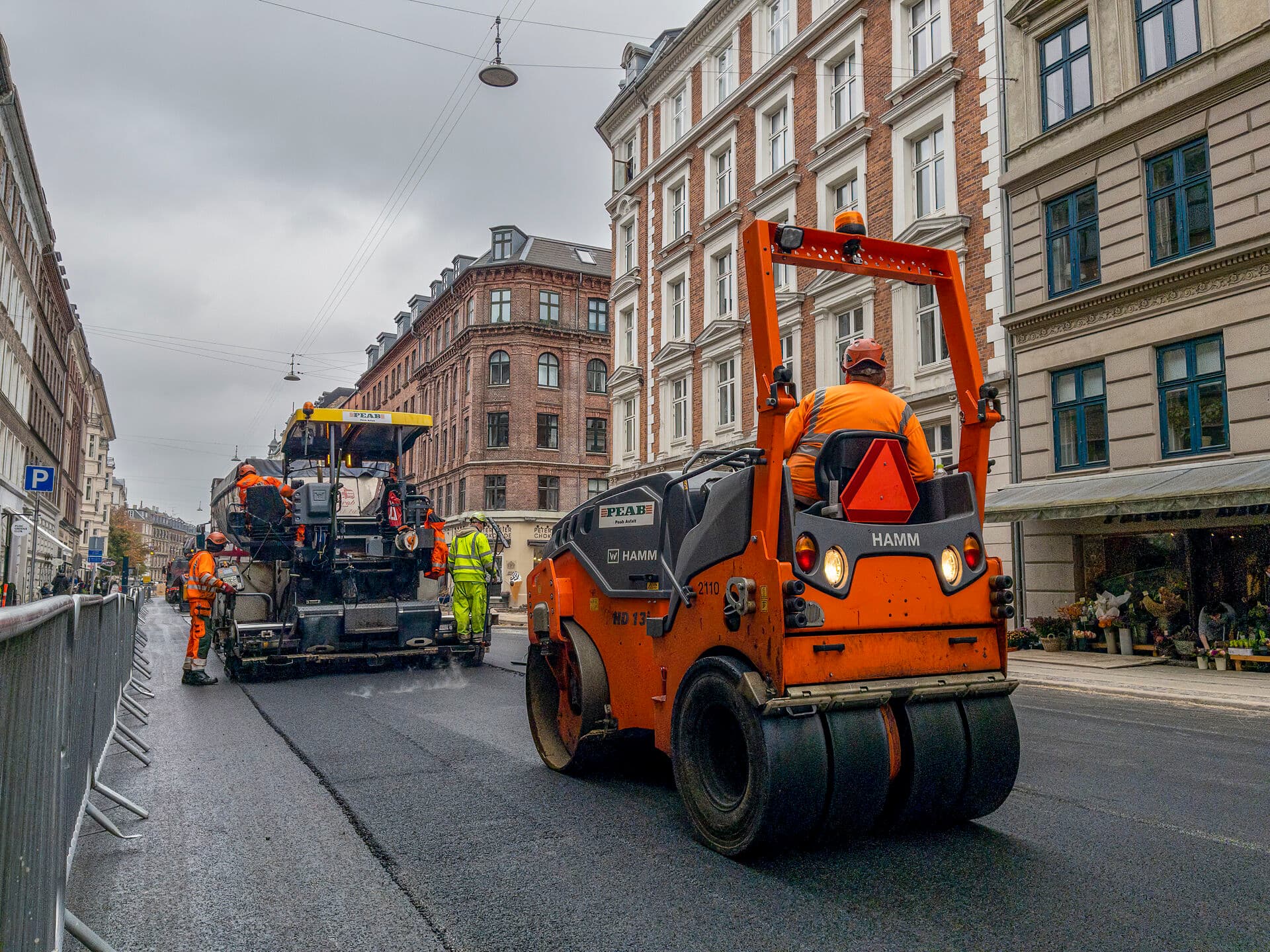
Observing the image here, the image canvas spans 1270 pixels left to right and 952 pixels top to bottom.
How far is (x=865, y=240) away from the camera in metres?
4.81

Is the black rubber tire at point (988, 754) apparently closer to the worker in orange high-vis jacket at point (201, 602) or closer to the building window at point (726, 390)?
the worker in orange high-vis jacket at point (201, 602)

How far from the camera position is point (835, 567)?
4.20m

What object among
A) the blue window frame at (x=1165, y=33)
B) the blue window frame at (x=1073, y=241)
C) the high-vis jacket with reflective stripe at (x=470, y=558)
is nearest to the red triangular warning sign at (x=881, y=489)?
the high-vis jacket with reflective stripe at (x=470, y=558)

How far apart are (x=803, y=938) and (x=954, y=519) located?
2.04 m

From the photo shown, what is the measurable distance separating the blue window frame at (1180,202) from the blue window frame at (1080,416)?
Answer: 2162 millimetres

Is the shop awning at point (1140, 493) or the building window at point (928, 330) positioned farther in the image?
the building window at point (928, 330)

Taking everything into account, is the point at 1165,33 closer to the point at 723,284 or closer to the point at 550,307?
the point at 723,284

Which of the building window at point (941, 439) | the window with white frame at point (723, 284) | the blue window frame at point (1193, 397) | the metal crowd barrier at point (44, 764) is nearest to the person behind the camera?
the metal crowd barrier at point (44, 764)

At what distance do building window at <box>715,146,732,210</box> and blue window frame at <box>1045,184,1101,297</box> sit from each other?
456 inches

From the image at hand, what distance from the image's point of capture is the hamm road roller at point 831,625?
13.2 feet

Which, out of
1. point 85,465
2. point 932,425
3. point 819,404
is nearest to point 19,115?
point 932,425

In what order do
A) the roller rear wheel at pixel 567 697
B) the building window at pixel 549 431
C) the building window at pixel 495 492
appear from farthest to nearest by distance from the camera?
the building window at pixel 549 431
the building window at pixel 495 492
the roller rear wheel at pixel 567 697

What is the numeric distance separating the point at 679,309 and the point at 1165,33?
15973 millimetres

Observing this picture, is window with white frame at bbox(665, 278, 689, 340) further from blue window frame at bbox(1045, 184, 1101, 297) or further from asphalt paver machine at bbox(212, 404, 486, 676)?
asphalt paver machine at bbox(212, 404, 486, 676)
